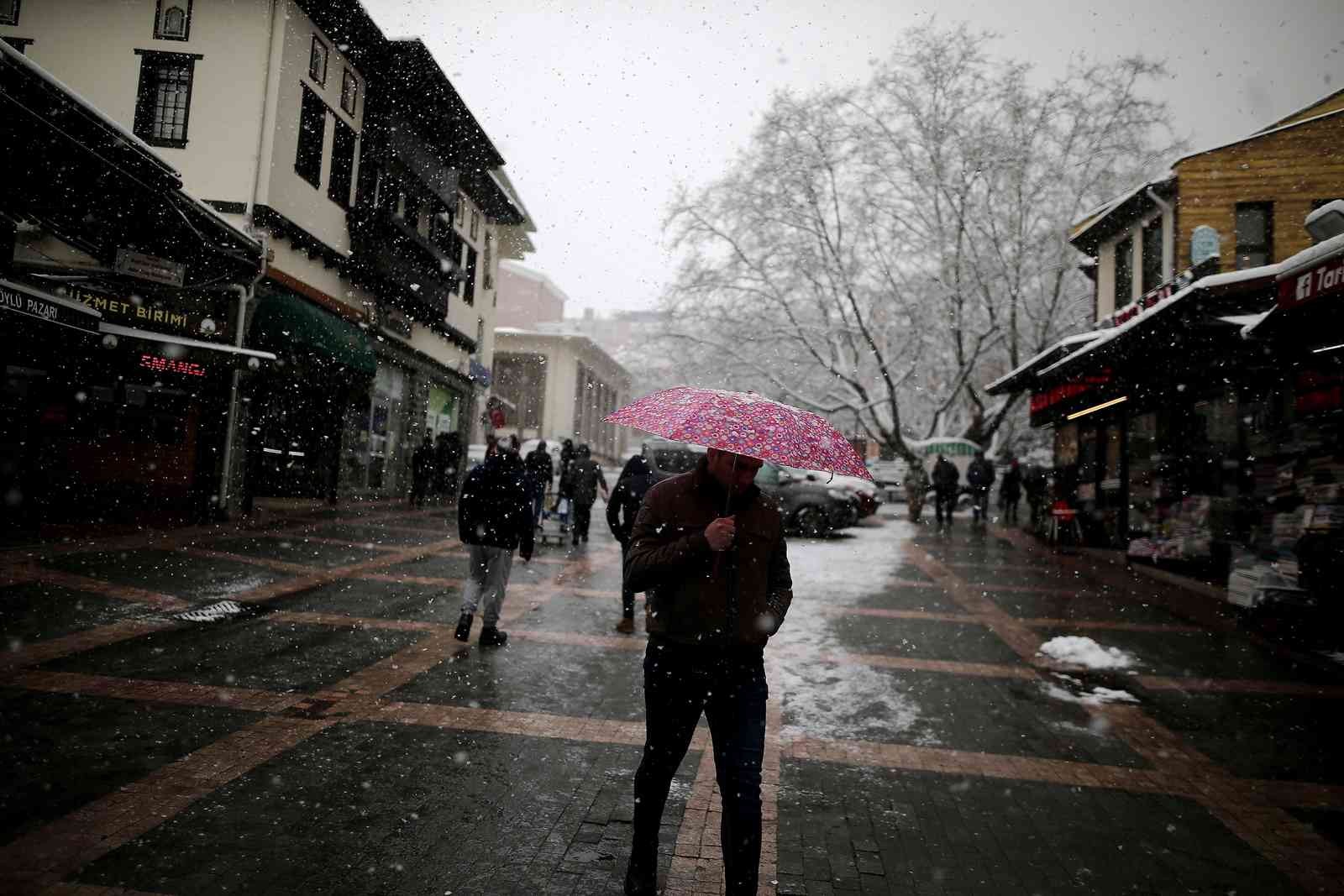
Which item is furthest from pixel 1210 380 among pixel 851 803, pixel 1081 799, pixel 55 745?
pixel 55 745

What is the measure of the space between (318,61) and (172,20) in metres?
2.67

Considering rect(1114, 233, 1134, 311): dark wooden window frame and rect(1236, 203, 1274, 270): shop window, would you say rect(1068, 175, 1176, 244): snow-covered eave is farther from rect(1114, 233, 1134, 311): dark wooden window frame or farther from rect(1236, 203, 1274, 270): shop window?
rect(1236, 203, 1274, 270): shop window

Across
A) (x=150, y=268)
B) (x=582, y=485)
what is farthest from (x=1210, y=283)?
(x=150, y=268)

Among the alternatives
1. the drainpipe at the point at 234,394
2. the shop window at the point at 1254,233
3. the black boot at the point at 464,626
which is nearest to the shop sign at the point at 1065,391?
the shop window at the point at 1254,233

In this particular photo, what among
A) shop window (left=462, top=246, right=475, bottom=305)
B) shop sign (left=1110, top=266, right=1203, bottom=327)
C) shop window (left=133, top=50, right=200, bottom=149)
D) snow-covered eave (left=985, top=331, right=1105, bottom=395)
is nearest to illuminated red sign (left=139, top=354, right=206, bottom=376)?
shop window (left=133, top=50, right=200, bottom=149)

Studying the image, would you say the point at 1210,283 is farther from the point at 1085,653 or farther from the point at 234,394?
the point at 234,394

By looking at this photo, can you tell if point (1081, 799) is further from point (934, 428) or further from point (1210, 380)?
point (934, 428)

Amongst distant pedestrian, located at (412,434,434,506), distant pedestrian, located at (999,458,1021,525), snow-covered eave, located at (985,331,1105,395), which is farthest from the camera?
distant pedestrian, located at (999,458,1021,525)

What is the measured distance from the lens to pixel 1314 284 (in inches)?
244

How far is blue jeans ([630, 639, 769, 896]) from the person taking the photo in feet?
9.17

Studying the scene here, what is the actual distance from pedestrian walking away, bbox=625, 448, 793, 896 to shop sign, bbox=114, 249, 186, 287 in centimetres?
1122

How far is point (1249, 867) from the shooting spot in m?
3.47

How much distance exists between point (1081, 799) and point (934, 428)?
25.1 m

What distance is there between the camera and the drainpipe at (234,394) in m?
14.3
